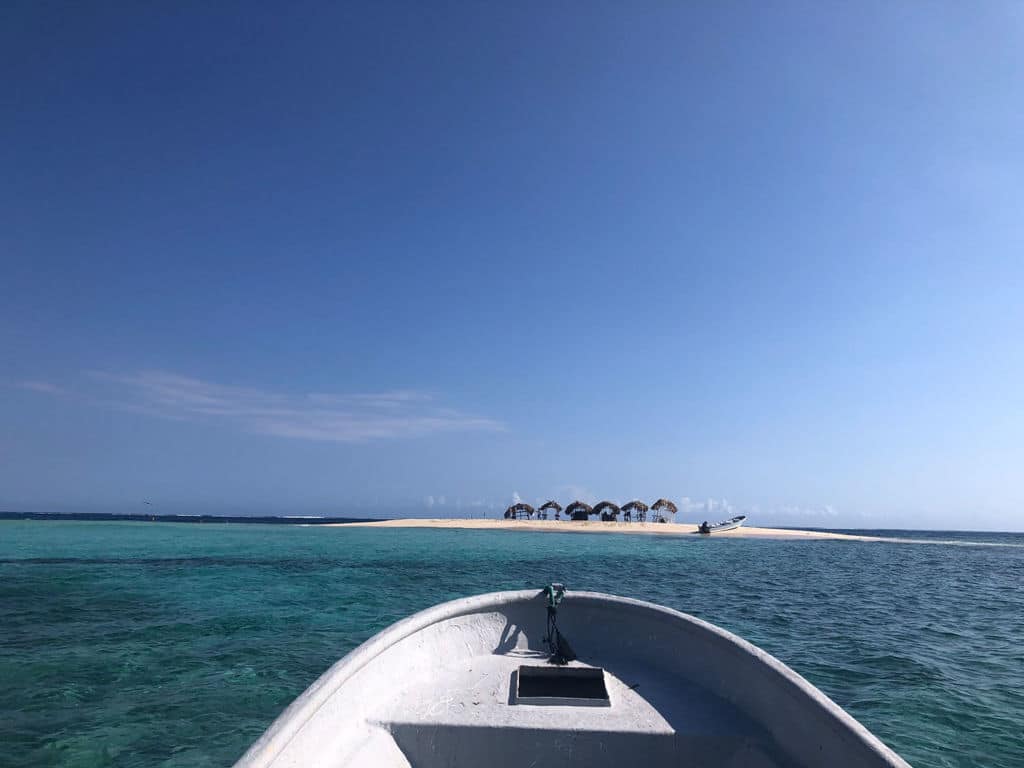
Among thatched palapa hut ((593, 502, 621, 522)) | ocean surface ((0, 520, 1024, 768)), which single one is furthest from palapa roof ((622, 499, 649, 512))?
ocean surface ((0, 520, 1024, 768))

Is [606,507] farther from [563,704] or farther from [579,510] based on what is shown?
[563,704]

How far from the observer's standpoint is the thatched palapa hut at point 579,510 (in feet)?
259

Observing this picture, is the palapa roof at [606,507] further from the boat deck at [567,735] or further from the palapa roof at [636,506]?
the boat deck at [567,735]

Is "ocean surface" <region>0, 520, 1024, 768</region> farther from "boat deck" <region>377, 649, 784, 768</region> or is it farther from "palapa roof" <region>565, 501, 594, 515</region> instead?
"palapa roof" <region>565, 501, 594, 515</region>

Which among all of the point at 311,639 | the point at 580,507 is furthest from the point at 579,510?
the point at 311,639

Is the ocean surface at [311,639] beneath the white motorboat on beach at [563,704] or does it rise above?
→ beneath

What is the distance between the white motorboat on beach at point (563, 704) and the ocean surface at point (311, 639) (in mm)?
2923

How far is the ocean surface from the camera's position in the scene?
639 centimetres

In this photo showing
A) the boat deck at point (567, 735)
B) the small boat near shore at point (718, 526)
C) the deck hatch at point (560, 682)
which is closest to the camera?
the boat deck at point (567, 735)

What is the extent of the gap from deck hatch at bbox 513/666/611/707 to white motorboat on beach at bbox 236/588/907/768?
0.5 inches

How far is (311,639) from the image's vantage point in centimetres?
1064

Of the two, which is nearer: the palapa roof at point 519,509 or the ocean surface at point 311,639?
the ocean surface at point 311,639

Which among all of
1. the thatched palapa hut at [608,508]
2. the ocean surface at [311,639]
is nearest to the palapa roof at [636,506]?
the thatched palapa hut at [608,508]

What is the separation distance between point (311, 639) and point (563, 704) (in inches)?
323
